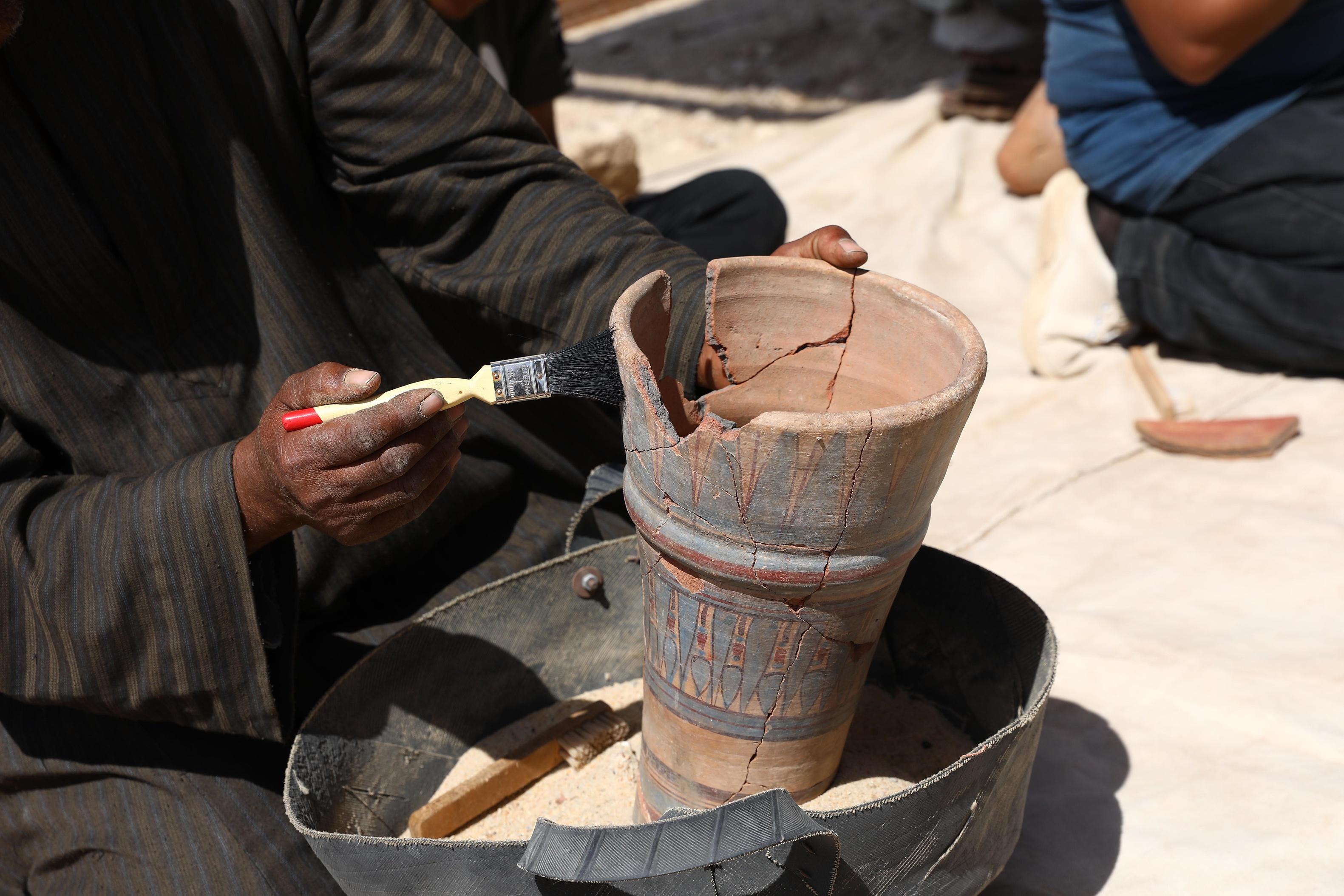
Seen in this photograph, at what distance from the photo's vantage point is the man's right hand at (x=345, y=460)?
1293 mm

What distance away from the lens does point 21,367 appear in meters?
1.54

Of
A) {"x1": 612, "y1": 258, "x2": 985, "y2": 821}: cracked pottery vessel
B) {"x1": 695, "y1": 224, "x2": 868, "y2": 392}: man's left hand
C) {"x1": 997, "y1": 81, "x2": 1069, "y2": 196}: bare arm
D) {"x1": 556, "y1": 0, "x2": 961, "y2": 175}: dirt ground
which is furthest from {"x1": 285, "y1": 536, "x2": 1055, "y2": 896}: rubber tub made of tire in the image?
A: {"x1": 556, "y1": 0, "x2": 961, "y2": 175}: dirt ground

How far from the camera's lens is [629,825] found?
46.8 inches

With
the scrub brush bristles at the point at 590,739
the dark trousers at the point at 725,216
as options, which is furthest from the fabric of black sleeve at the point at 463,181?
the dark trousers at the point at 725,216

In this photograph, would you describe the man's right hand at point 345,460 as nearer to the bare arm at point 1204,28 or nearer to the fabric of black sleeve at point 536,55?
the bare arm at point 1204,28

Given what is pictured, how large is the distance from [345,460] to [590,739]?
2.37ft

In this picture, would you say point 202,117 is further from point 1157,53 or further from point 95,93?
point 1157,53

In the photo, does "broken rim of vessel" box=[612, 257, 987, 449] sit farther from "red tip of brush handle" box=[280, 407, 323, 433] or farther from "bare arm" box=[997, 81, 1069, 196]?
"bare arm" box=[997, 81, 1069, 196]

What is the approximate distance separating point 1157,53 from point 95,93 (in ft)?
8.70

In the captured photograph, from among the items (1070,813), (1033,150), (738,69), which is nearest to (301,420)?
(1070,813)

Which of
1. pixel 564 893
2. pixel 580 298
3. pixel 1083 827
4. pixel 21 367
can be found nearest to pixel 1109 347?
pixel 1083 827

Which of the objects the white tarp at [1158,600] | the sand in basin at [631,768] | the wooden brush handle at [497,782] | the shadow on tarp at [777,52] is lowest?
the white tarp at [1158,600]

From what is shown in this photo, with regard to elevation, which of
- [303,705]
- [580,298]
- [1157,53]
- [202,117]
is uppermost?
[202,117]

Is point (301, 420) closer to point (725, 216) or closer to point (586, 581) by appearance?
point (586, 581)
